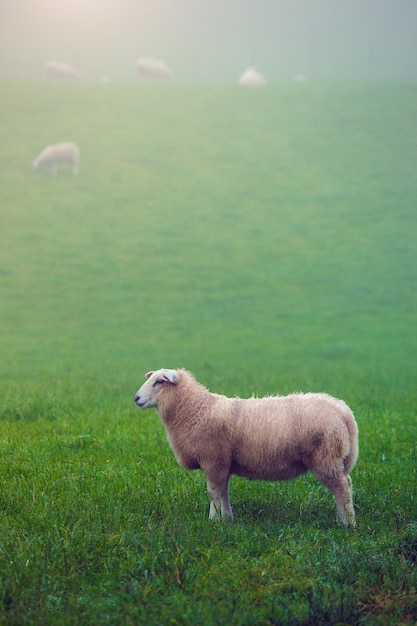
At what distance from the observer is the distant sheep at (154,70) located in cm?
3020

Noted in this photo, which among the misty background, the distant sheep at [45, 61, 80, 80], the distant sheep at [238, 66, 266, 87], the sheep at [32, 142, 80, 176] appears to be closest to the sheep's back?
the sheep at [32, 142, 80, 176]

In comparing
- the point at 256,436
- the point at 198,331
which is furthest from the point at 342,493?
the point at 198,331

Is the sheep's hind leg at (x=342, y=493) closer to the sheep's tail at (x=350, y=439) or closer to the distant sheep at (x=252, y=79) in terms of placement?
the sheep's tail at (x=350, y=439)

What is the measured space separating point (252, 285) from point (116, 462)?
628 inches

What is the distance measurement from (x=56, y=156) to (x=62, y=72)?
6.00 meters

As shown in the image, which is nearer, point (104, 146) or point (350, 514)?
point (350, 514)

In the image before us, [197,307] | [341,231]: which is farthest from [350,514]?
[341,231]

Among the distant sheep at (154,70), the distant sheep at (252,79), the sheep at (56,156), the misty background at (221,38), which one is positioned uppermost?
the misty background at (221,38)

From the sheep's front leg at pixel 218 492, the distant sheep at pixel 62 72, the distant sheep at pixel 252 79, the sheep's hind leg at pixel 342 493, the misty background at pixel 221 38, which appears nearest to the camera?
the sheep's hind leg at pixel 342 493

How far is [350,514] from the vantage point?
5039mm

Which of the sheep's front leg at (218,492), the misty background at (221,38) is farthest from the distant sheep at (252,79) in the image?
the sheep's front leg at (218,492)

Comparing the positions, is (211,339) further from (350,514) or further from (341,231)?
(350,514)

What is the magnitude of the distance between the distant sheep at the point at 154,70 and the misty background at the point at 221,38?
32cm

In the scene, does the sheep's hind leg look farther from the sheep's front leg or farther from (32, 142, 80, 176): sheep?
(32, 142, 80, 176): sheep
